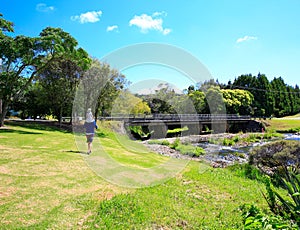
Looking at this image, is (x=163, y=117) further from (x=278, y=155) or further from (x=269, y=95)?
(x=269, y=95)

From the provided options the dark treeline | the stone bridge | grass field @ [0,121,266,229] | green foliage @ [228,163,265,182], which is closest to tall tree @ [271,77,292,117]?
the dark treeline

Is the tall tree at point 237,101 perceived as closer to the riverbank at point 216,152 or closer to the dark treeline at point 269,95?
the dark treeline at point 269,95

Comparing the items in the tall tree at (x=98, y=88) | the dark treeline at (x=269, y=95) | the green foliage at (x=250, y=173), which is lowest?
the green foliage at (x=250, y=173)

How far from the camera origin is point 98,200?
495 cm

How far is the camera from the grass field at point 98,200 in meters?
4.10

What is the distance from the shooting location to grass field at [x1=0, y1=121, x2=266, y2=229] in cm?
410

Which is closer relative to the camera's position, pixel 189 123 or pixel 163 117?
pixel 163 117

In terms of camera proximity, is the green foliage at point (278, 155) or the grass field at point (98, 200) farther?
the green foliage at point (278, 155)

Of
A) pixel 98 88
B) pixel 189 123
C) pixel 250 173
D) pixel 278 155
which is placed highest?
pixel 98 88

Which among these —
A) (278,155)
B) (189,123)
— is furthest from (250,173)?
(189,123)

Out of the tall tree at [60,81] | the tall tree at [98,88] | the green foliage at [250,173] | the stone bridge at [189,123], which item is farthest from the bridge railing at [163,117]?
the green foliage at [250,173]

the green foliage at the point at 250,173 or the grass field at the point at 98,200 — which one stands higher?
the grass field at the point at 98,200

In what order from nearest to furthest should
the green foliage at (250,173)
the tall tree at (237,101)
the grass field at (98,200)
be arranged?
the grass field at (98,200) → the green foliage at (250,173) → the tall tree at (237,101)

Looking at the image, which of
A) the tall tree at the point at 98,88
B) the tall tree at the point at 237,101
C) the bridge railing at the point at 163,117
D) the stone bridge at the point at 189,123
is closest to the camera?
the tall tree at the point at 98,88
